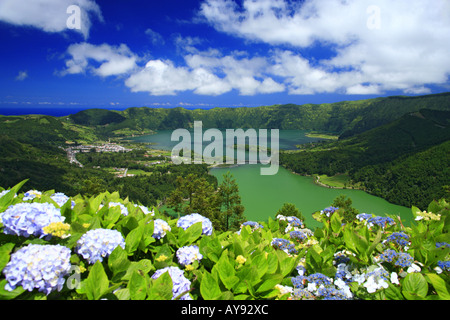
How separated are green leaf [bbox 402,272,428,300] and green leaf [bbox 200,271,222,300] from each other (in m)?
1.37

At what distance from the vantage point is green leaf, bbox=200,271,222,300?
1.72 meters

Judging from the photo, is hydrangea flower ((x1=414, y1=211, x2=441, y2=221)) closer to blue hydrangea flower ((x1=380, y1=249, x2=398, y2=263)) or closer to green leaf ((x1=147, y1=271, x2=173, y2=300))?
blue hydrangea flower ((x1=380, y1=249, x2=398, y2=263))

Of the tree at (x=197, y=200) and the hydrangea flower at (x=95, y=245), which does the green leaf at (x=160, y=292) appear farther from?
the tree at (x=197, y=200)

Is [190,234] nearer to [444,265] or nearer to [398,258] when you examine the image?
[398,258]

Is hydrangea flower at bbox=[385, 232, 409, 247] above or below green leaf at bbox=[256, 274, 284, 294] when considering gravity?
above

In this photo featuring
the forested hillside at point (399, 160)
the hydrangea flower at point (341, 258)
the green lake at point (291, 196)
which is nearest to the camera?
the hydrangea flower at point (341, 258)

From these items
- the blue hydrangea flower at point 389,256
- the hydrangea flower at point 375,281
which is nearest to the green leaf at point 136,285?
the hydrangea flower at point 375,281

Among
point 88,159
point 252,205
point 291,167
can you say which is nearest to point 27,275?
point 252,205

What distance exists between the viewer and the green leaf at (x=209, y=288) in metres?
1.72

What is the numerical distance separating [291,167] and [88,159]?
102 meters

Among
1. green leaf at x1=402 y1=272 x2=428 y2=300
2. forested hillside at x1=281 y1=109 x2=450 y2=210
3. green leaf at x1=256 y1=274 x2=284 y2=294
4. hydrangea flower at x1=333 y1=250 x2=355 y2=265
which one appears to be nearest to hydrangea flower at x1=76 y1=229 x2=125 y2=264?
green leaf at x1=256 y1=274 x2=284 y2=294

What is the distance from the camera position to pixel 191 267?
202 centimetres

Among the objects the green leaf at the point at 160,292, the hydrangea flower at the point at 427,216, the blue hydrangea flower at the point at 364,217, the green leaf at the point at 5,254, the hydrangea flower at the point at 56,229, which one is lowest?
the blue hydrangea flower at the point at 364,217

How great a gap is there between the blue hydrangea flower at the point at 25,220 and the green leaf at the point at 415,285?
2.70 metres
